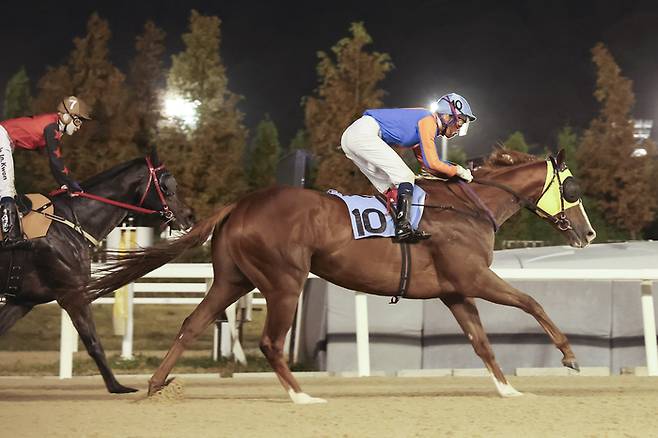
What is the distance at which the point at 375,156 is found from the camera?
603 centimetres

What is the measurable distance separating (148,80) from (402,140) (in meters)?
20.1

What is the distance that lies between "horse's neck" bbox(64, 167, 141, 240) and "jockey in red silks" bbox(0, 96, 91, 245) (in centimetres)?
14

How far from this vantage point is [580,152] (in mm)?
25859

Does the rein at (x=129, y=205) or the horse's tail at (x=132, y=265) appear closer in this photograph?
the horse's tail at (x=132, y=265)

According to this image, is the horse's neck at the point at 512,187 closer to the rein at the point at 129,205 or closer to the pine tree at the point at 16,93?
the rein at the point at 129,205

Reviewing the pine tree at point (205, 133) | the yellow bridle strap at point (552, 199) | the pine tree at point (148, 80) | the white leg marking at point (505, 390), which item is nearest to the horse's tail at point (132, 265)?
the white leg marking at point (505, 390)

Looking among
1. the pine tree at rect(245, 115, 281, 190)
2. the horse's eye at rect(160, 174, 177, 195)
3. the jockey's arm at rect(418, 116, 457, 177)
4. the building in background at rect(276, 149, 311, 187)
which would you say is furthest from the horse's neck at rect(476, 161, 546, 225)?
the pine tree at rect(245, 115, 281, 190)

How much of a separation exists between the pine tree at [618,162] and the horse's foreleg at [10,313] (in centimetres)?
2105

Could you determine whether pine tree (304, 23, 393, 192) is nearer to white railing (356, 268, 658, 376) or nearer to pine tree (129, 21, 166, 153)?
pine tree (129, 21, 166, 153)

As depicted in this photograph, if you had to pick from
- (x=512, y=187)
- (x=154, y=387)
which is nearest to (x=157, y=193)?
(x=154, y=387)

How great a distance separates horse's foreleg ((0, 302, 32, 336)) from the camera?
246 inches

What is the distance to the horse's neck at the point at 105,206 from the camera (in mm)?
6570

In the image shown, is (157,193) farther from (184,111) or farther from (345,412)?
(184,111)

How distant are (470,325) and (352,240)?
101 centimetres
